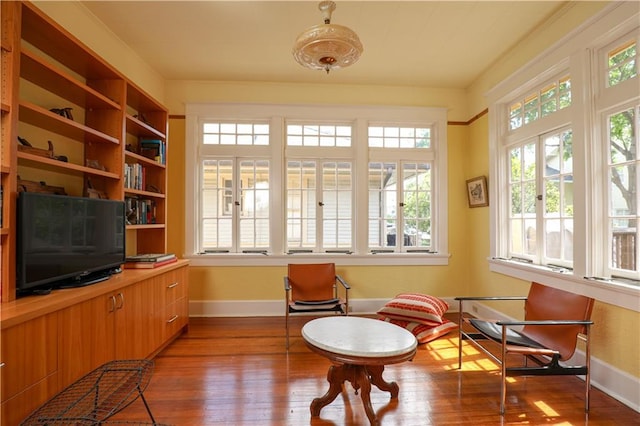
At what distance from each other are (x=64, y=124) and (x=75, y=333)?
1471mm

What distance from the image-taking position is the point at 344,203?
13.8ft

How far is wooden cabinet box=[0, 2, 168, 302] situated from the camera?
1729 millimetres

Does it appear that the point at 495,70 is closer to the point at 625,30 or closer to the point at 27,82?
the point at 625,30

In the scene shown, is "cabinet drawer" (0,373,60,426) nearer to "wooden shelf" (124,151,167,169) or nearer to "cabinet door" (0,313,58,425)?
"cabinet door" (0,313,58,425)

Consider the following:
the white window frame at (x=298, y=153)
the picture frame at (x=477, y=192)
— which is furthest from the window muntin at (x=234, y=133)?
the picture frame at (x=477, y=192)

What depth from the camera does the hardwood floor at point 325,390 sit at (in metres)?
2.01

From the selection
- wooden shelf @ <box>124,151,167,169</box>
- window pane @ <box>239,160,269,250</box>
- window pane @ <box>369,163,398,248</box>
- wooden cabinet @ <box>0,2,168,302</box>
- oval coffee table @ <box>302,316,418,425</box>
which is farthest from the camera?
window pane @ <box>369,163,398,248</box>

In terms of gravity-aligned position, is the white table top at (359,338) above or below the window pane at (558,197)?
below

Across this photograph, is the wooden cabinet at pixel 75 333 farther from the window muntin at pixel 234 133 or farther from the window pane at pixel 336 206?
the window pane at pixel 336 206

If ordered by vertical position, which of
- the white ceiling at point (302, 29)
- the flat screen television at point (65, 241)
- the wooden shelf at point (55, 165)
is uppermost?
the white ceiling at point (302, 29)

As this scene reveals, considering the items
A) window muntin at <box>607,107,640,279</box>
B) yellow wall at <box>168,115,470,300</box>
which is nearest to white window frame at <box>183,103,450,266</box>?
yellow wall at <box>168,115,470,300</box>

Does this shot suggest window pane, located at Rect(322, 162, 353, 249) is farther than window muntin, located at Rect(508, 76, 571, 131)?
Yes

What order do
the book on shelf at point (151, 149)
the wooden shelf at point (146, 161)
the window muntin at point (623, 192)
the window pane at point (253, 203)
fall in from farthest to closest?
the window pane at point (253, 203)
the book on shelf at point (151, 149)
the wooden shelf at point (146, 161)
the window muntin at point (623, 192)

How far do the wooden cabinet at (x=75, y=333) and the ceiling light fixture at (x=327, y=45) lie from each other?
2.13 m
